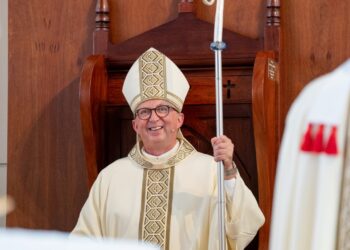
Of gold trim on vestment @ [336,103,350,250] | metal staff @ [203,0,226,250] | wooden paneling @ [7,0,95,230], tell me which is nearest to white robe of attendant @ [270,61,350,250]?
gold trim on vestment @ [336,103,350,250]

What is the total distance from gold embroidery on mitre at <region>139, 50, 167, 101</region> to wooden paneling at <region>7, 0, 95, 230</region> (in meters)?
0.54

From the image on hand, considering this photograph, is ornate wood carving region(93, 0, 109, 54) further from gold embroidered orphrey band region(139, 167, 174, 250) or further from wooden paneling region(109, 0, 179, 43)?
gold embroidered orphrey band region(139, 167, 174, 250)

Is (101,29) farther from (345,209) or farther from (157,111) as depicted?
(345,209)

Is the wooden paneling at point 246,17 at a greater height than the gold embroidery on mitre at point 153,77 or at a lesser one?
greater

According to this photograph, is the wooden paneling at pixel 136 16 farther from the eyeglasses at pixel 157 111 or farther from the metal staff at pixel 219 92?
the metal staff at pixel 219 92

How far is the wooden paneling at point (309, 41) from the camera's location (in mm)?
3713

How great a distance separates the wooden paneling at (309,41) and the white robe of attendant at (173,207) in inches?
19.7

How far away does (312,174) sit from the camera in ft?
5.92

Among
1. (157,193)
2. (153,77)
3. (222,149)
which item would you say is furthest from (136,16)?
(222,149)

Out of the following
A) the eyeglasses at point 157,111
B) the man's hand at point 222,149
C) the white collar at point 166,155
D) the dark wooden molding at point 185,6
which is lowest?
the white collar at point 166,155

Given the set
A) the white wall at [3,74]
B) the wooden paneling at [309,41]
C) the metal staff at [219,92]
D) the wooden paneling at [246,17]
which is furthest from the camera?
the white wall at [3,74]

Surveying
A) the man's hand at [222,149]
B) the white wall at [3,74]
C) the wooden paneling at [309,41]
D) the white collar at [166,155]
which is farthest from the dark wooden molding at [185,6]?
the white wall at [3,74]

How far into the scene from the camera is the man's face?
3.58 m

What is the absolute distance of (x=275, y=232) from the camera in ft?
6.02
